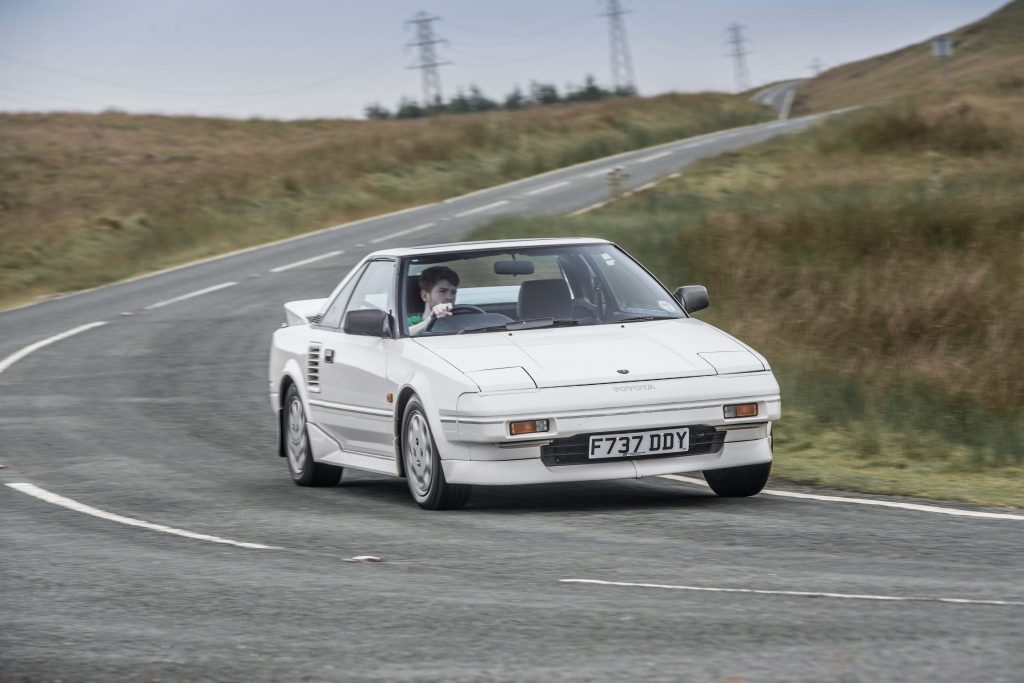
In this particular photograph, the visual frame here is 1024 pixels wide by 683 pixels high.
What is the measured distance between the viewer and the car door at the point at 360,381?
9.73m

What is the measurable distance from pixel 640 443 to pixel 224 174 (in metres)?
38.8

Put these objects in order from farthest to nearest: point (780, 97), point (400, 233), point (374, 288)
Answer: point (780, 97), point (400, 233), point (374, 288)

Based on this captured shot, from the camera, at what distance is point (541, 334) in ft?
31.0

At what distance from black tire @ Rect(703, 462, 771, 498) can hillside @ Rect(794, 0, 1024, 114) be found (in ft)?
216

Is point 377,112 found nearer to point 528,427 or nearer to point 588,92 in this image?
point 588,92

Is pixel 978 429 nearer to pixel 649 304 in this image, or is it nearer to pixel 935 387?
pixel 935 387

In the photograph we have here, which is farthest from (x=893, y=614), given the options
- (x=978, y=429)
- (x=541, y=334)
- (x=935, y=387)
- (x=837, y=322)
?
(x=837, y=322)

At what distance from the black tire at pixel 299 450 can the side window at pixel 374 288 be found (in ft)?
2.67

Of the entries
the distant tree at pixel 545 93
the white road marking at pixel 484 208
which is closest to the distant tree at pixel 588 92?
the distant tree at pixel 545 93

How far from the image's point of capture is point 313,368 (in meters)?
10.8

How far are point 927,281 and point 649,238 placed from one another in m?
6.10

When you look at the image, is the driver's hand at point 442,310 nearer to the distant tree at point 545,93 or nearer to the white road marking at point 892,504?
the white road marking at point 892,504

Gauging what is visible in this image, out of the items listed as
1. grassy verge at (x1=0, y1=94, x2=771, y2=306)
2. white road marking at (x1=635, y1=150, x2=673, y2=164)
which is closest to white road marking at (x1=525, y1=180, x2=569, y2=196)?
grassy verge at (x1=0, y1=94, x2=771, y2=306)

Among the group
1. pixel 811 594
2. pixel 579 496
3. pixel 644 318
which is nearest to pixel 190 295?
pixel 644 318
